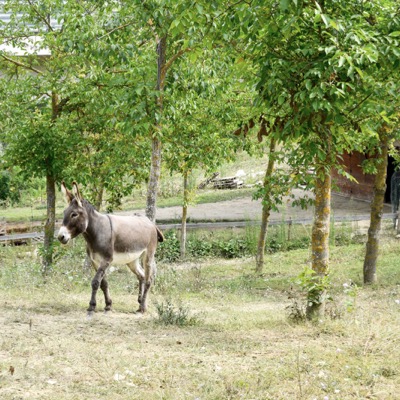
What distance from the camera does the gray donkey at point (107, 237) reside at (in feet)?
33.2

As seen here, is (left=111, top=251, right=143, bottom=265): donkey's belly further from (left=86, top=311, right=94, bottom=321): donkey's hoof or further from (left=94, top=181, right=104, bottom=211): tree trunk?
(left=94, top=181, right=104, bottom=211): tree trunk

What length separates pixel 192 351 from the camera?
805cm

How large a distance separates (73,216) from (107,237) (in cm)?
73

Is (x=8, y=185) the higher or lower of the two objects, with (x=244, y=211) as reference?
higher

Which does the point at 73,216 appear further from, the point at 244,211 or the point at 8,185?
the point at 244,211

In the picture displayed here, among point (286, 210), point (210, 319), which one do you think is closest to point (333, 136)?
point (210, 319)

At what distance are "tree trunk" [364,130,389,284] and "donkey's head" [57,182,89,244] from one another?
28.3 ft

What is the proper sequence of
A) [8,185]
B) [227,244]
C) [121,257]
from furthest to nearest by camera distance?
[8,185] < [227,244] < [121,257]

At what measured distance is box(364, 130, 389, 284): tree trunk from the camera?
641 inches

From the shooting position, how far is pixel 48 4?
1591 centimetres

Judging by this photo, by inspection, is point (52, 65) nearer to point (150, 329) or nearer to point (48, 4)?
point (48, 4)

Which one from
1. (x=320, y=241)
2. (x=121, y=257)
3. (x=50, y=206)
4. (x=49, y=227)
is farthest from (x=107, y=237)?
(x=50, y=206)

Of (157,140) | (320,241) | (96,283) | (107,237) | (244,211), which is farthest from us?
(244,211)

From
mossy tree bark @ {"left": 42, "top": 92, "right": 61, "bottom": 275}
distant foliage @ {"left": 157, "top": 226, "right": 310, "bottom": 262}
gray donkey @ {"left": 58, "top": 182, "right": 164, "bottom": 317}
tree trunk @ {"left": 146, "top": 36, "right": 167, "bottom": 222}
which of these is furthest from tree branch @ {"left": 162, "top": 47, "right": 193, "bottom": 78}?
distant foliage @ {"left": 157, "top": 226, "right": 310, "bottom": 262}
